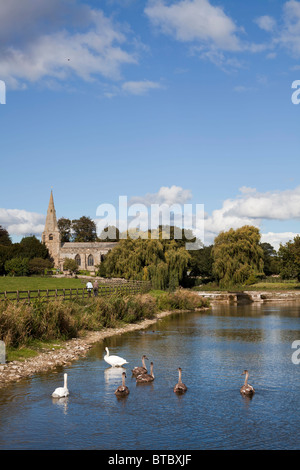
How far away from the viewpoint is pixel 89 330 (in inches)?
1187

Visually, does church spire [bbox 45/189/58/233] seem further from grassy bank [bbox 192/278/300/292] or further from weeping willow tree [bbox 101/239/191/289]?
grassy bank [bbox 192/278/300/292]

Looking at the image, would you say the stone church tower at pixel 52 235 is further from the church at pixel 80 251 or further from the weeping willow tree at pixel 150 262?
the weeping willow tree at pixel 150 262

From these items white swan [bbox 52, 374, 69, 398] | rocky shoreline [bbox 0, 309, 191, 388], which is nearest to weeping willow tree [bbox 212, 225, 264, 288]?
rocky shoreline [bbox 0, 309, 191, 388]

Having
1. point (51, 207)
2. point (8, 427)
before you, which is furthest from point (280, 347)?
point (51, 207)

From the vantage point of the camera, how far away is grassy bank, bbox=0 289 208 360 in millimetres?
21438

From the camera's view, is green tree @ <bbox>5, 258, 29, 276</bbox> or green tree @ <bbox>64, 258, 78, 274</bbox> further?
green tree @ <bbox>64, 258, 78, 274</bbox>

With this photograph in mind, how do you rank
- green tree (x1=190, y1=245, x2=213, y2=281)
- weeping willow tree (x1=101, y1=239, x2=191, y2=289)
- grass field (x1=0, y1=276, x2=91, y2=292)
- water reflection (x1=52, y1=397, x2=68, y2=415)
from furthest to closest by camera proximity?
green tree (x1=190, y1=245, x2=213, y2=281) → weeping willow tree (x1=101, y1=239, x2=191, y2=289) → grass field (x1=0, y1=276, x2=91, y2=292) → water reflection (x1=52, y1=397, x2=68, y2=415)

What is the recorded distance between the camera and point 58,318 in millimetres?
25844

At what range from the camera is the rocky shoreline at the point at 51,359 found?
17.5m

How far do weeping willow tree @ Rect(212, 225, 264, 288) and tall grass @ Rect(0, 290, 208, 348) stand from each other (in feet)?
107

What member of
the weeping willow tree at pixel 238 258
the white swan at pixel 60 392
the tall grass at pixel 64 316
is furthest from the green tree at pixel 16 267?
the white swan at pixel 60 392

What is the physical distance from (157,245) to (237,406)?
55.1 m

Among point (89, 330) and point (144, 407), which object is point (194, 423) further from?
point (89, 330)

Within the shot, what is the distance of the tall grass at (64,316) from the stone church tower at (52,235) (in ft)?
317
